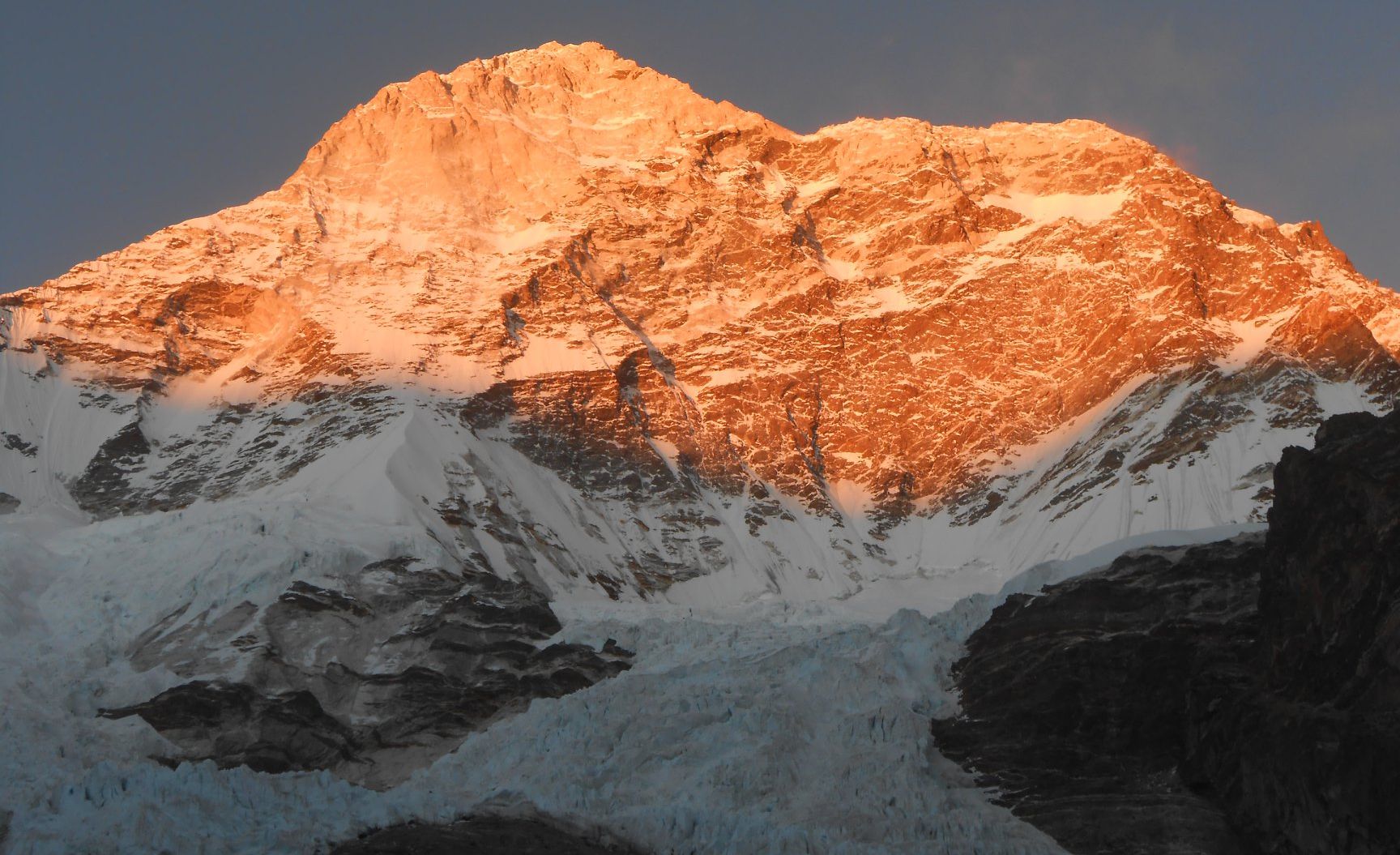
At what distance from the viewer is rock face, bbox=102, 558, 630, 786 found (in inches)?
3369

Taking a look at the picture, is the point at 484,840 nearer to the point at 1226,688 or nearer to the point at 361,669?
the point at 1226,688

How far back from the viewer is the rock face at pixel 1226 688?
49500 mm

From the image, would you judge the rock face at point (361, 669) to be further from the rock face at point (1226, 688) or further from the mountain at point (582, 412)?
the rock face at point (1226, 688)

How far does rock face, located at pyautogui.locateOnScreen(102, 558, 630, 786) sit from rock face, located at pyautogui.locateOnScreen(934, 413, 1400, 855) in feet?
99.1

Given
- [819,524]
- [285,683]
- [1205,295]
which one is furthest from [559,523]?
[1205,295]

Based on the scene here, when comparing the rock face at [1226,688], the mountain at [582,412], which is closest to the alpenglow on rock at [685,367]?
the mountain at [582,412]

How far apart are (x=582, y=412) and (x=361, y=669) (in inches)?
2150

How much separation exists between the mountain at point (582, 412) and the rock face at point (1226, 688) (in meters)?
5.77

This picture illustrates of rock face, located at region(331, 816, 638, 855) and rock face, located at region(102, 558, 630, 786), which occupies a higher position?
rock face, located at region(102, 558, 630, 786)

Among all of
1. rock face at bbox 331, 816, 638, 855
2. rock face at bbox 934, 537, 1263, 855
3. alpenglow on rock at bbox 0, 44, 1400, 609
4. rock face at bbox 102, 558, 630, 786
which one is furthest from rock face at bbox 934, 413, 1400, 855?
alpenglow on rock at bbox 0, 44, 1400, 609

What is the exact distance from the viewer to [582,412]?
146125 millimetres

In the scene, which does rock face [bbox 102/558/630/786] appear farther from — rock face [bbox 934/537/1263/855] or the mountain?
rock face [bbox 934/537/1263/855]

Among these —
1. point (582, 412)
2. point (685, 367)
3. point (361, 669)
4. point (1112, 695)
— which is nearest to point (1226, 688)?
point (1112, 695)

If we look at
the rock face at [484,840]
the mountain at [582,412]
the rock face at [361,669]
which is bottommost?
the rock face at [484,840]
